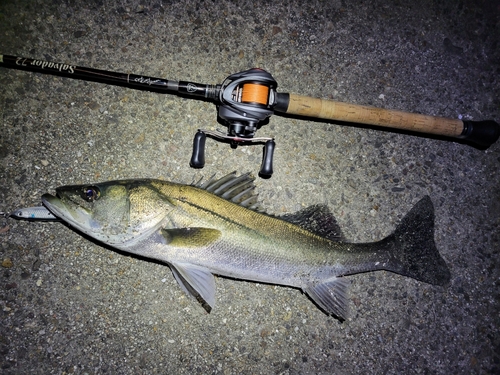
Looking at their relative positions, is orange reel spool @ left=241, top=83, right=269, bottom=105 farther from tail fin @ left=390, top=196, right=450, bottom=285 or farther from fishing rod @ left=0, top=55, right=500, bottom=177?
tail fin @ left=390, top=196, right=450, bottom=285

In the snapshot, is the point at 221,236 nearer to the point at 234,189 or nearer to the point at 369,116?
the point at 234,189

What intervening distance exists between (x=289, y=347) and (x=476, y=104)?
2627mm

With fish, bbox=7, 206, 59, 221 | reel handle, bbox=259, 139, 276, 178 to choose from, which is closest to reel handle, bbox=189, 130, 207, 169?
reel handle, bbox=259, 139, 276, 178

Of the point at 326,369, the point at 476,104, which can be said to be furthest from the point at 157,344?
the point at 476,104

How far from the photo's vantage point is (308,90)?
255 cm

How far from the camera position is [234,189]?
→ 2.14m

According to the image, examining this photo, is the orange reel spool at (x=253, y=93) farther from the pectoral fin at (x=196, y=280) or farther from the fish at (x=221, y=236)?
the pectoral fin at (x=196, y=280)

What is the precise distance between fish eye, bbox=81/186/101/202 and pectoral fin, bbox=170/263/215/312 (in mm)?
615

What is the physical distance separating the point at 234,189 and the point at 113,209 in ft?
2.46

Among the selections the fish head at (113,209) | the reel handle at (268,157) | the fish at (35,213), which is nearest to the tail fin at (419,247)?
the reel handle at (268,157)

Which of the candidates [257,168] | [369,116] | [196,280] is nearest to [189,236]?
[196,280]

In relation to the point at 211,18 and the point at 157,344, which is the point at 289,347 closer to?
the point at 157,344

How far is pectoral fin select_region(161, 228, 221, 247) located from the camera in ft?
6.34

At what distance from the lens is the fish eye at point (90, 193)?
6.11 ft
